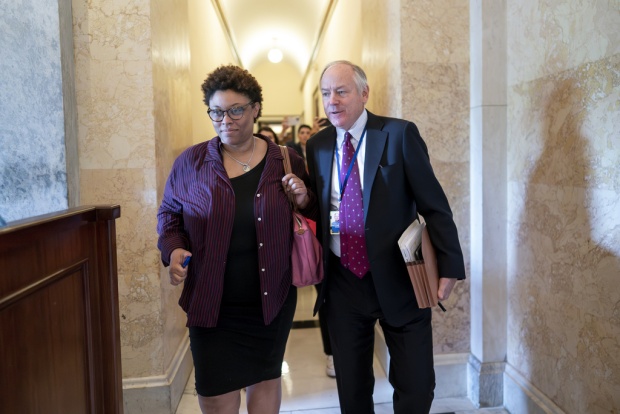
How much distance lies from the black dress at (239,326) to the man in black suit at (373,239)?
31cm

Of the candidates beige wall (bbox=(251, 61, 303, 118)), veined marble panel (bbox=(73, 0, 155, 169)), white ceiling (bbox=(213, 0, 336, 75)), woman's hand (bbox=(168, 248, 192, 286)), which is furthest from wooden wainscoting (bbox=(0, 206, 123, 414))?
beige wall (bbox=(251, 61, 303, 118))

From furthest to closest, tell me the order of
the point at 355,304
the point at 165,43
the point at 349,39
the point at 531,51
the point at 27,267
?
the point at 349,39
the point at 165,43
the point at 531,51
the point at 355,304
the point at 27,267

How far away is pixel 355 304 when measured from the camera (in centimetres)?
218

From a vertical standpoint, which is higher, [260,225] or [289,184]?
[289,184]

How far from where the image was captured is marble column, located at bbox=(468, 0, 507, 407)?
2.92 metres

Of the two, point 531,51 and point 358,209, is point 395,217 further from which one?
point 531,51

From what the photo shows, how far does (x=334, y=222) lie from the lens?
217 cm

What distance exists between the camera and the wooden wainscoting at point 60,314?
4.12 ft

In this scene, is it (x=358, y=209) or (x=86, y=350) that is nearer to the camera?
(x=86, y=350)

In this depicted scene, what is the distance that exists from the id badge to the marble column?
118 centimetres

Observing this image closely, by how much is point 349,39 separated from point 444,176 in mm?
2883

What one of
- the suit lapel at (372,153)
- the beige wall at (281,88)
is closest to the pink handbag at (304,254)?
the suit lapel at (372,153)

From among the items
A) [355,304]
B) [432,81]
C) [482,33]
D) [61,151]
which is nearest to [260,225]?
[355,304]

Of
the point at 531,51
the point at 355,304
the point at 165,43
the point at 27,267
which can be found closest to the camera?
the point at 27,267
